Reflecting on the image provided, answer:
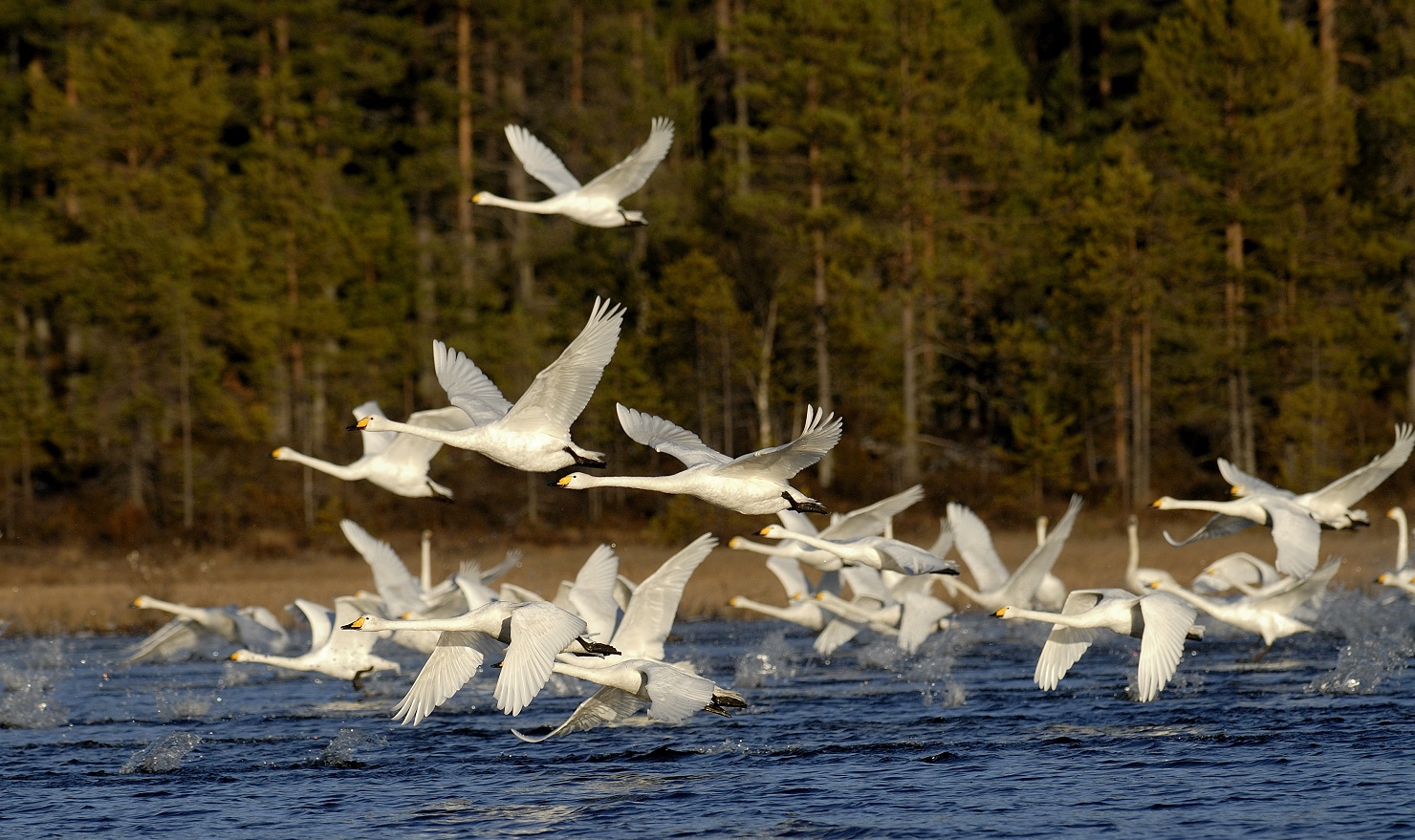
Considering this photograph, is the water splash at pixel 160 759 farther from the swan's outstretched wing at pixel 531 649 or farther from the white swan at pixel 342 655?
the swan's outstretched wing at pixel 531 649

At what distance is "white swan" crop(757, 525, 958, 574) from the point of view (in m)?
13.8

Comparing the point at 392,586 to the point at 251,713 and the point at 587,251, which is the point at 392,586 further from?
the point at 587,251

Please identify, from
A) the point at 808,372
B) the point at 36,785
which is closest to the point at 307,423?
the point at 808,372

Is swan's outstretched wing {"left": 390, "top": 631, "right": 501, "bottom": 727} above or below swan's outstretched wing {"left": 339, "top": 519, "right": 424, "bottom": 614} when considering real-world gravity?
above

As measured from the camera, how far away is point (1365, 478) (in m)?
16.4

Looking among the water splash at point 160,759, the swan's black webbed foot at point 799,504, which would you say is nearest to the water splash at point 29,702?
the water splash at point 160,759

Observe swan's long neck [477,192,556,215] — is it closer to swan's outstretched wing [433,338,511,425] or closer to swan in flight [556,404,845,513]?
swan's outstretched wing [433,338,511,425]

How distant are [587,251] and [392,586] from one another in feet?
108

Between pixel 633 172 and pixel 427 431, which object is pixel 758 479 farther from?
pixel 633 172

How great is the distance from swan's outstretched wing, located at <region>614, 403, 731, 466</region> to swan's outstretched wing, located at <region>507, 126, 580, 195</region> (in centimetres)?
338

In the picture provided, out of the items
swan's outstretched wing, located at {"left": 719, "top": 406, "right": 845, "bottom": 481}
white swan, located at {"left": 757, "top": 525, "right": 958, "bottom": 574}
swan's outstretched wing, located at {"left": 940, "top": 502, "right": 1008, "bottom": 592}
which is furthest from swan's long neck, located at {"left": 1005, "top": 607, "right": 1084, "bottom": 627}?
swan's outstretched wing, located at {"left": 940, "top": 502, "right": 1008, "bottom": 592}

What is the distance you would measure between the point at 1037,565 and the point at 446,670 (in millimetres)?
6786

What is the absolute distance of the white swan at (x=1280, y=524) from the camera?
50.3 ft

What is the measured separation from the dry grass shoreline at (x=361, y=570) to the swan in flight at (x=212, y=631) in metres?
6.48
